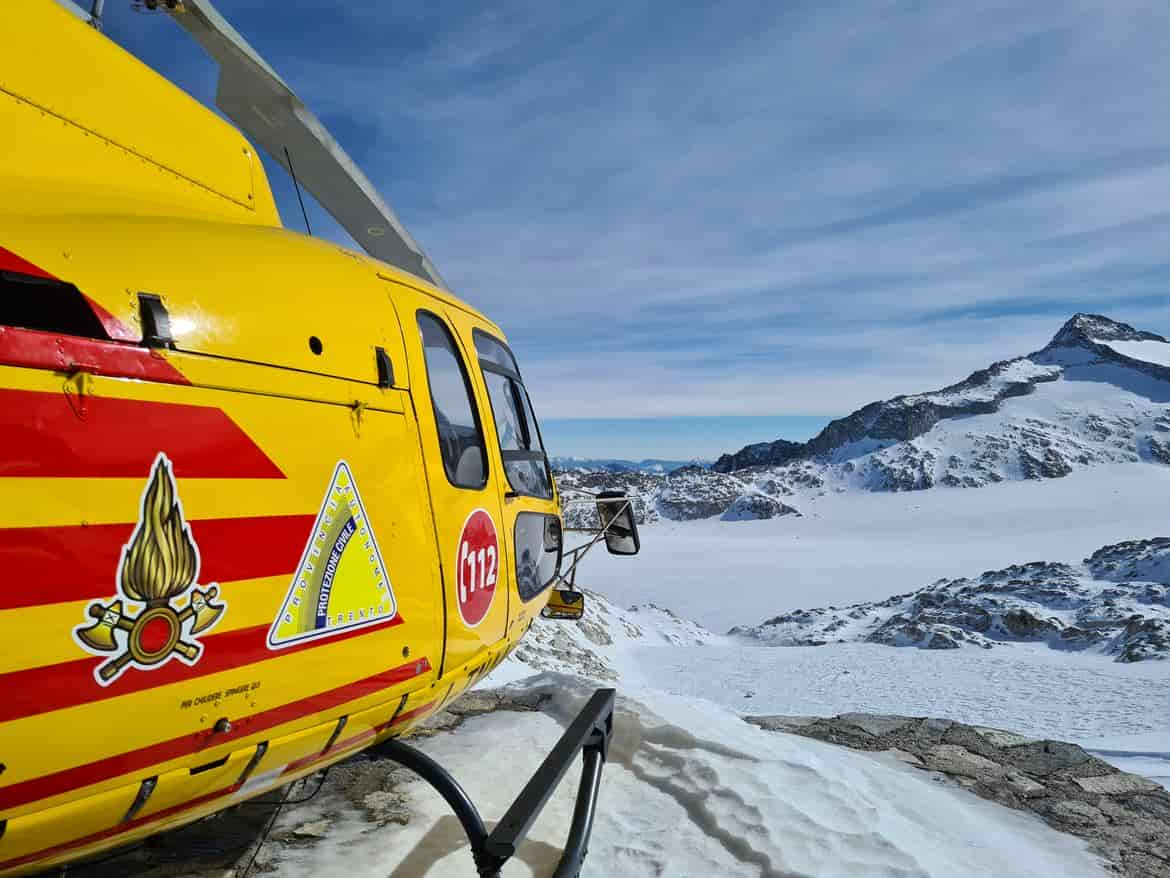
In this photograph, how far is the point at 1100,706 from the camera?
48.3 ft

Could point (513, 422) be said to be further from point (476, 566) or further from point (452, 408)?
point (476, 566)

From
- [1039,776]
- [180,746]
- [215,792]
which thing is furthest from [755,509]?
[180,746]

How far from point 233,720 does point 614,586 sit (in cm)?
4447

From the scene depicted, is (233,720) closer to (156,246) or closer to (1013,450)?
(156,246)

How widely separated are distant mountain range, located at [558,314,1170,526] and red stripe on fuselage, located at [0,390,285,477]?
68.3 m

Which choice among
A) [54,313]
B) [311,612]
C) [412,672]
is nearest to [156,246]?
[54,313]

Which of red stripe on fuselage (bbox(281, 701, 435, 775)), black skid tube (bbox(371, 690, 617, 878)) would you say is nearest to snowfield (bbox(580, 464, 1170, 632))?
black skid tube (bbox(371, 690, 617, 878))

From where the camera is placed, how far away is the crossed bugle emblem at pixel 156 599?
1.58 m

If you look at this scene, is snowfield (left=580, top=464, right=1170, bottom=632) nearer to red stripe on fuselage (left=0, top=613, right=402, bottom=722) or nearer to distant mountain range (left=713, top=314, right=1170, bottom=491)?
distant mountain range (left=713, top=314, right=1170, bottom=491)

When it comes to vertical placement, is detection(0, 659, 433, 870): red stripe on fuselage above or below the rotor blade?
below

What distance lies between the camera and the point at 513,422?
3.99m

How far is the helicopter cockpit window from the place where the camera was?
3564mm

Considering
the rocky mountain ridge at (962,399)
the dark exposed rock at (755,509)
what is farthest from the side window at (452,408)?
the rocky mountain ridge at (962,399)

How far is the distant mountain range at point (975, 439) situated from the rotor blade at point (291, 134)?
65734mm
